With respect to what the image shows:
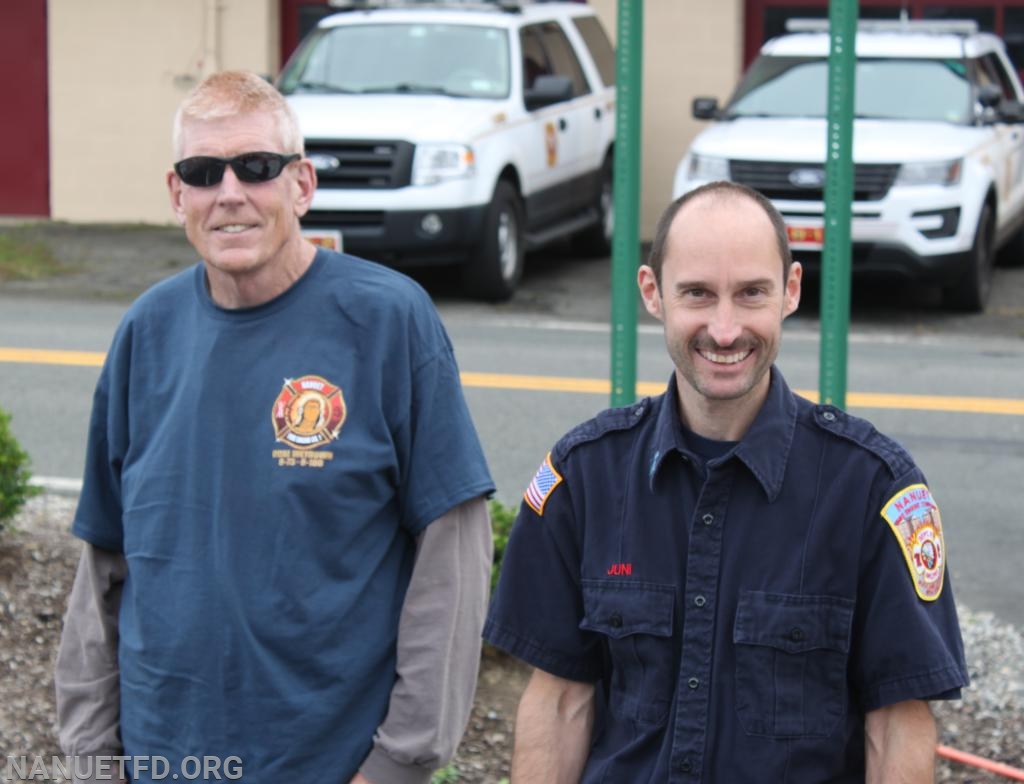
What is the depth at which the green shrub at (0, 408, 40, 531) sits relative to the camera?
6074 mm


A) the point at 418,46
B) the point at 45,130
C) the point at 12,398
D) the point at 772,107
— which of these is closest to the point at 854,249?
the point at 772,107

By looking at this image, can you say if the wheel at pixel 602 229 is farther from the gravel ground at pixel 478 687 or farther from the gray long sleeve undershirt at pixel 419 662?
the gray long sleeve undershirt at pixel 419 662

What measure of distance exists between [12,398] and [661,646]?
28.8 feet

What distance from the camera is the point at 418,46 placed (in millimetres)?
15195

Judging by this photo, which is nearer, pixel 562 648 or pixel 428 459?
pixel 562 648

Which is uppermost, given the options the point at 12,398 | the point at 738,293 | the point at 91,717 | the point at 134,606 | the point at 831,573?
the point at 738,293

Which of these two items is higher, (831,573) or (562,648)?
(831,573)

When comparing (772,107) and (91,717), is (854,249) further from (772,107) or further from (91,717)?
(91,717)

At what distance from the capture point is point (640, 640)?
269 cm

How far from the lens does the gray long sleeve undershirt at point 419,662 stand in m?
3.13

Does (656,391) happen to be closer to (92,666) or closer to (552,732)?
(92,666)

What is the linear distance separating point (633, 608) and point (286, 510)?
28.0 inches

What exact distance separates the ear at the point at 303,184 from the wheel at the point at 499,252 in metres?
11.0

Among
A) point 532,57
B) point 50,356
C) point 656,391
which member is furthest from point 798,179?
point 50,356
